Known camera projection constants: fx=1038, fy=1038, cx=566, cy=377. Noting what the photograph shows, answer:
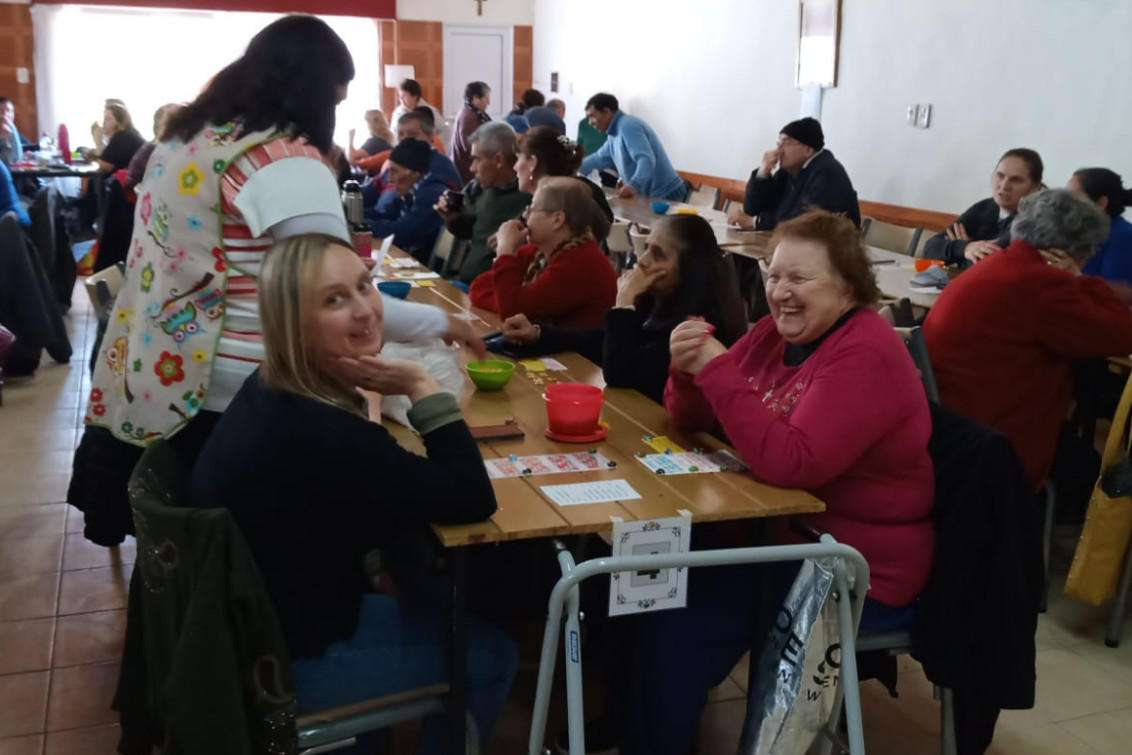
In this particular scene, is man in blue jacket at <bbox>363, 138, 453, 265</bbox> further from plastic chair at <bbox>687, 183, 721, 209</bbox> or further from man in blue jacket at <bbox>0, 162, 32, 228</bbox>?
plastic chair at <bbox>687, 183, 721, 209</bbox>

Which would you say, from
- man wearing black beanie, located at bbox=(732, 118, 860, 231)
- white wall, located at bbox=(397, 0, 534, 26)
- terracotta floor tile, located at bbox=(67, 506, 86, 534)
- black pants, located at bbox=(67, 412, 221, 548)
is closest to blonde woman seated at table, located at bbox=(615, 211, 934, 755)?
black pants, located at bbox=(67, 412, 221, 548)

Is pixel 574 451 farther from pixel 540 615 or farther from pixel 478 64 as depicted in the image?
pixel 478 64

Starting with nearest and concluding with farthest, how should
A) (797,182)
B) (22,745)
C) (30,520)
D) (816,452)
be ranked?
(816,452)
(22,745)
(30,520)
(797,182)

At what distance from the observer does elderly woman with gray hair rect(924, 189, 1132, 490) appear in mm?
2771

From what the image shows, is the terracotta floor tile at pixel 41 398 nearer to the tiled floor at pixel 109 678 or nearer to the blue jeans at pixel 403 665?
the tiled floor at pixel 109 678

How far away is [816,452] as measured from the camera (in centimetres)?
175

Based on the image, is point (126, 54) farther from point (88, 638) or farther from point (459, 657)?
point (459, 657)

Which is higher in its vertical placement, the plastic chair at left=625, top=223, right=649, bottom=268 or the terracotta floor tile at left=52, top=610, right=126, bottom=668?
the plastic chair at left=625, top=223, right=649, bottom=268

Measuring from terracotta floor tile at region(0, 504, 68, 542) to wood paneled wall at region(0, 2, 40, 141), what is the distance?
8.82 meters

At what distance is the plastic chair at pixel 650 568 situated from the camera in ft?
4.86

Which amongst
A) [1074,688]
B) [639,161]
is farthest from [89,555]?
[639,161]

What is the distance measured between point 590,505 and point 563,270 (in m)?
1.50

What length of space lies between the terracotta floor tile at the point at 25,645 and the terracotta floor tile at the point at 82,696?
8cm

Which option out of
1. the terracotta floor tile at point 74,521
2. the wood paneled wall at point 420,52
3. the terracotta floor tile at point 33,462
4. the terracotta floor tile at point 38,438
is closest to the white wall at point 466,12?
the wood paneled wall at point 420,52
